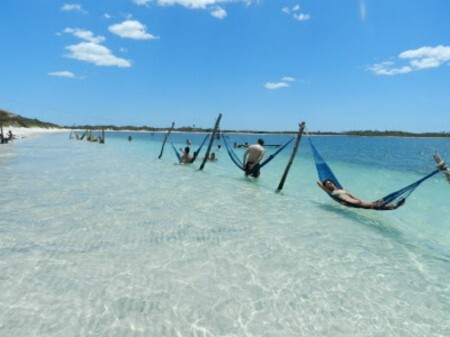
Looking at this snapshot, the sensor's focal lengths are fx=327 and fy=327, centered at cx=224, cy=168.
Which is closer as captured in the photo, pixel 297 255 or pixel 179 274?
pixel 179 274

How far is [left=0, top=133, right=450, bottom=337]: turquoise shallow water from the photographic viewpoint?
12.7ft

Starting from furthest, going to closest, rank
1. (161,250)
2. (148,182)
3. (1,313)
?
(148,182) → (161,250) → (1,313)

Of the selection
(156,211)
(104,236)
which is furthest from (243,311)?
(156,211)

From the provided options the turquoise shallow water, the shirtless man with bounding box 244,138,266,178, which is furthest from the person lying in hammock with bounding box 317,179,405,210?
the shirtless man with bounding box 244,138,266,178

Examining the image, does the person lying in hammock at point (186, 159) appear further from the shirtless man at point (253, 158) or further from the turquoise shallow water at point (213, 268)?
the turquoise shallow water at point (213, 268)

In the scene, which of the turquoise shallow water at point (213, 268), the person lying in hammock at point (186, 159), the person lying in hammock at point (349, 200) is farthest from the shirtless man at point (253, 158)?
the person lying in hammock at point (186, 159)

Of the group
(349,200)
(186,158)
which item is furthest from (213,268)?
(186,158)

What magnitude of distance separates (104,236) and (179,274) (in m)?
2.21

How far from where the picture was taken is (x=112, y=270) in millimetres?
4949

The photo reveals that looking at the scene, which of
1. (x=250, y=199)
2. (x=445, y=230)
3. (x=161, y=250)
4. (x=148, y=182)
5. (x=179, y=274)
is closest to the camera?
(x=179, y=274)

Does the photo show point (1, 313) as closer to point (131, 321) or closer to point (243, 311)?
point (131, 321)

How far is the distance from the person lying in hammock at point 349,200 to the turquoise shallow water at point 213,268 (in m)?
0.39

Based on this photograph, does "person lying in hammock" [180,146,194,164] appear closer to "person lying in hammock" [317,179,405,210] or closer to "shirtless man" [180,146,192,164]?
"shirtless man" [180,146,192,164]

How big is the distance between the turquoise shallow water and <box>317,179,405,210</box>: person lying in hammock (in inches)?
15.5
